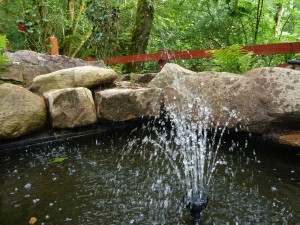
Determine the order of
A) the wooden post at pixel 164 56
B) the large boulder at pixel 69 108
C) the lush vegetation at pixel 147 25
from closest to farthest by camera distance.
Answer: the large boulder at pixel 69 108 → the wooden post at pixel 164 56 → the lush vegetation at pixel 147 25

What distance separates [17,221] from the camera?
265cm

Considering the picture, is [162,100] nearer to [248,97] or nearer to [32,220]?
[248,97]

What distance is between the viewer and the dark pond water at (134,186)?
8.76ft

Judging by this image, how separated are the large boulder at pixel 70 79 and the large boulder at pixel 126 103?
38cm

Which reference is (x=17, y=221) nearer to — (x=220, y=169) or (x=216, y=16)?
(x=220, y=169)

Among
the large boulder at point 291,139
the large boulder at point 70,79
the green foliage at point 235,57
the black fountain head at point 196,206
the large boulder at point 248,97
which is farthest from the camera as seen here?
the green foliage at point 235,57

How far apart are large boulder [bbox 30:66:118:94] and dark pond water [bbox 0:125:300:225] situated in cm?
138

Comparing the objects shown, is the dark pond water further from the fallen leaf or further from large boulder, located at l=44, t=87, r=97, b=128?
large boulder, located at l=44, t=87, r=97, b=128

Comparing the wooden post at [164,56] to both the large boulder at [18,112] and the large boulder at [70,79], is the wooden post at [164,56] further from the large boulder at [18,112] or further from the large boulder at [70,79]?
the large boulder at [18,112]

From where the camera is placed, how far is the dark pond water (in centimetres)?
267

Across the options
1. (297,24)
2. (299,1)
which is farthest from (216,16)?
(297,24)

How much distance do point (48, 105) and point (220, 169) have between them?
325 centimetres

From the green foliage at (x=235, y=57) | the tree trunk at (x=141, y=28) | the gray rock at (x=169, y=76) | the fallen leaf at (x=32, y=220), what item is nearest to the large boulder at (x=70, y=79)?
the gray rock at (x=169, y=76)

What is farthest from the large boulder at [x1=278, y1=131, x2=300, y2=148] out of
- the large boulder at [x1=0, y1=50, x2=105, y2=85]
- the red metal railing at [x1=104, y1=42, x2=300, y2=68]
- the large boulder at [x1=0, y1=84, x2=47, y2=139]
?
the large boulder at [x1=0, y1=50, x2=105, y2=85]
